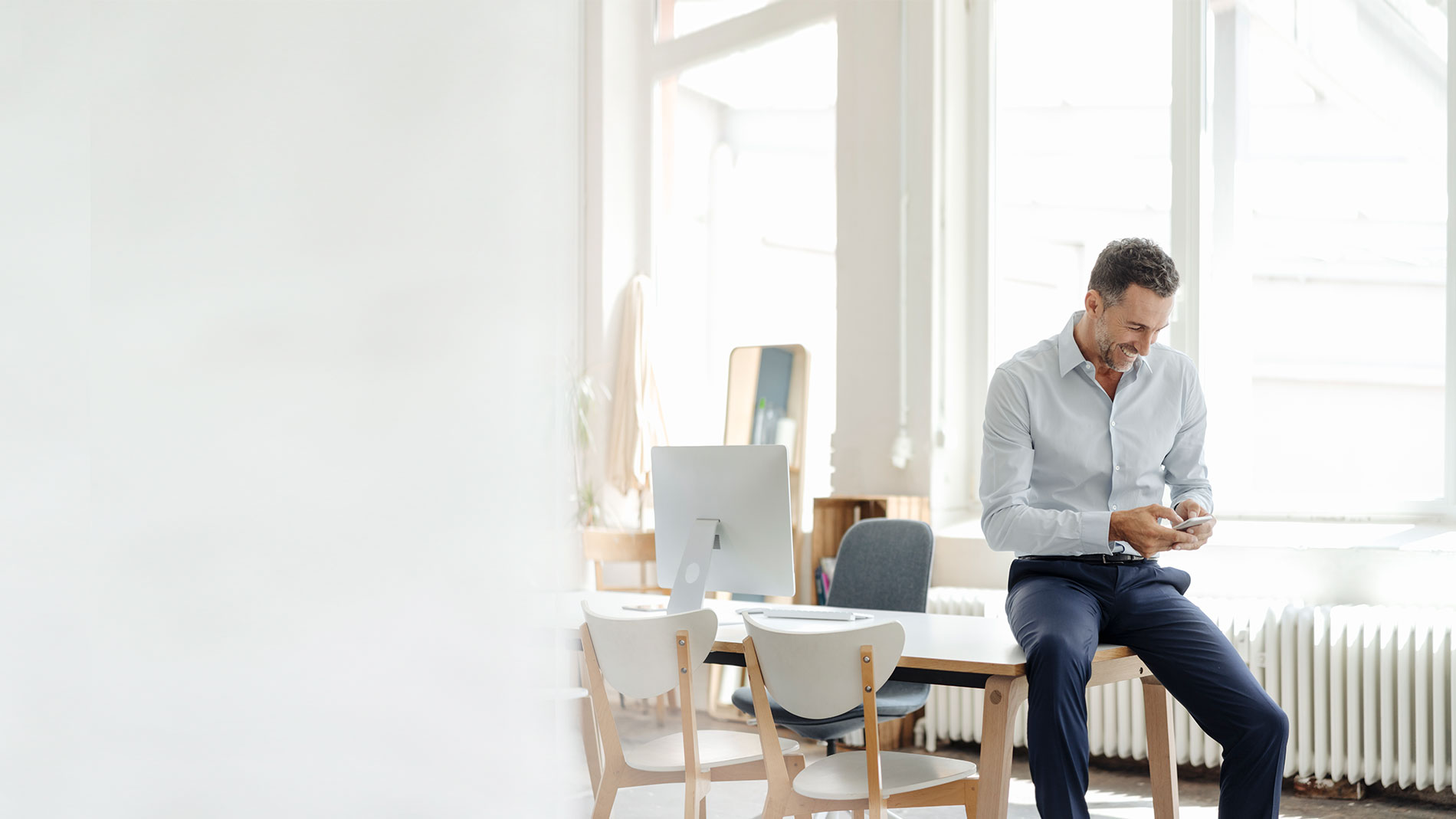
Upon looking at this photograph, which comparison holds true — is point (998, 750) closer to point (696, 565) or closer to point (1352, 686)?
point (696, 565)

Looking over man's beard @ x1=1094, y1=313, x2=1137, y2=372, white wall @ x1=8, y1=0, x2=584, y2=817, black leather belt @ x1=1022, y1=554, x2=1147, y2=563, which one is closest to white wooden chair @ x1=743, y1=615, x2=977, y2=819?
black leather belt @ x1=1022, y1=554, x2=1147, y2=563

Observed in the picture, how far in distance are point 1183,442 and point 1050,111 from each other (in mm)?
2467

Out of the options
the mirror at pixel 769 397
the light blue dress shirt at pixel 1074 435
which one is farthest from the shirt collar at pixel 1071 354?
the mirror at pixel 769 397

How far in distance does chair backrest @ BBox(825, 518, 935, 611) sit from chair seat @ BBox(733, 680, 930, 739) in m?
0.28

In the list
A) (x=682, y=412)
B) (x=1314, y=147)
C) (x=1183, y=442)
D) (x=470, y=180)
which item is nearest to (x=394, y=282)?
(x=470, y=180)

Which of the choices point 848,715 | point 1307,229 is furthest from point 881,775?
point 1307,229

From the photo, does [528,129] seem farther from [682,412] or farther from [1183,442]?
[682,412]

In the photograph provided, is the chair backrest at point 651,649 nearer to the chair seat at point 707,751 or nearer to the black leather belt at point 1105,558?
the chair seat at point 707,751

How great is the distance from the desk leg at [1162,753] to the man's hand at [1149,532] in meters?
0.34

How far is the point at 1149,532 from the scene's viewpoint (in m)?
2.23

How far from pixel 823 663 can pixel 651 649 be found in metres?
0.42

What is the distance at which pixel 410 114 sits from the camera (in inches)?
13.0

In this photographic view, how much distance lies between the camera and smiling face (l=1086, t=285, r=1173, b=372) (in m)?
2.46

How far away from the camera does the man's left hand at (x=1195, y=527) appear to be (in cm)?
223
